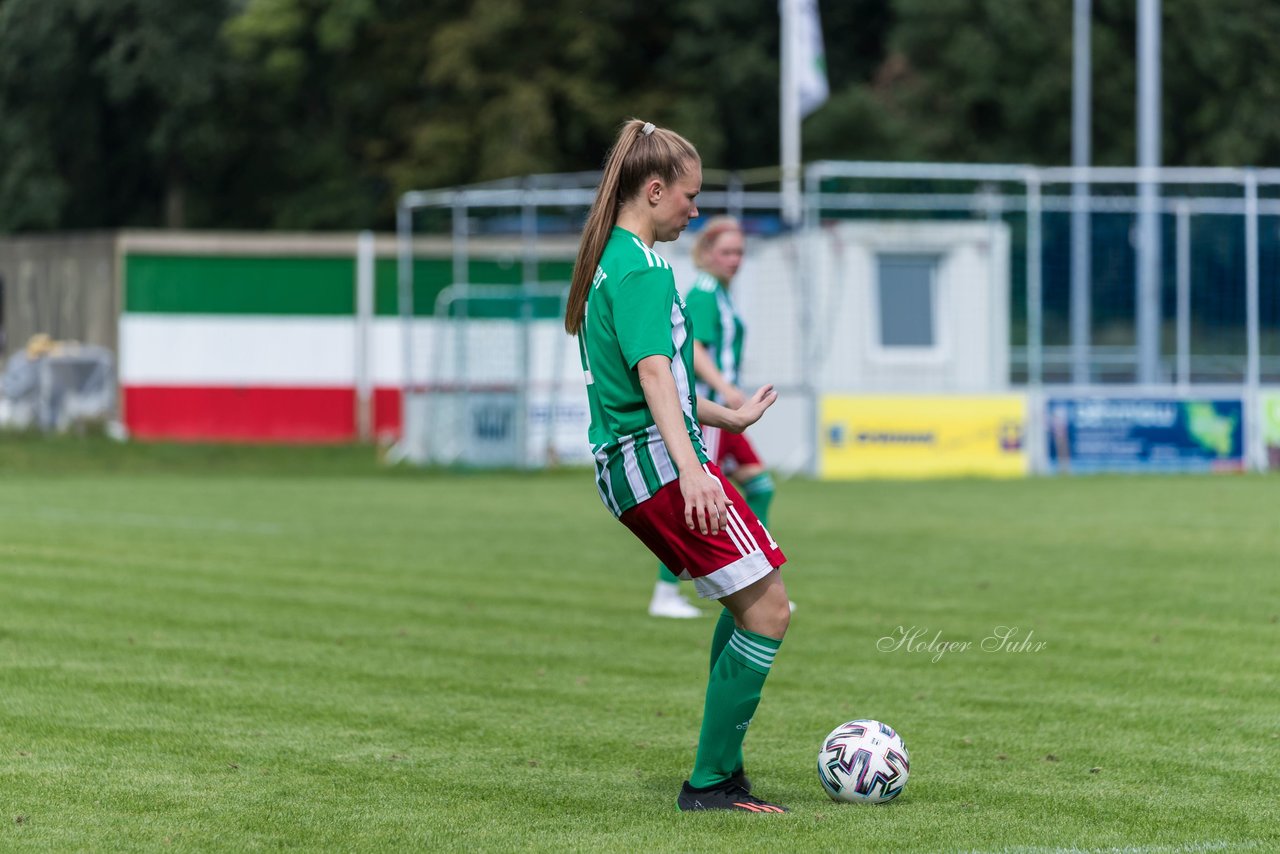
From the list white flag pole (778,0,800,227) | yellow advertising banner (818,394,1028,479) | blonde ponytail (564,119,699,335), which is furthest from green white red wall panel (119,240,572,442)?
blonde ponytail (564,119,699,335)

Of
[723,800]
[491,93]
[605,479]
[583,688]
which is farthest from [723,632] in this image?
[491,93]

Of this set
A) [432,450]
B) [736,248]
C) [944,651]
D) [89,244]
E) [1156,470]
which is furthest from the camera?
[89,244]

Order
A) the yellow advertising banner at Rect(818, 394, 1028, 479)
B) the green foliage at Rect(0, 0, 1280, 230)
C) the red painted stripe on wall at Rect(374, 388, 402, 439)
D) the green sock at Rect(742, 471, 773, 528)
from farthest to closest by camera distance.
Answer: the green foliage at Rect(0, 0, 1280, 230) → the red painted stripe on wall at Rect(374, 388, 402, 439) → the yellow advertising banner at Rect(818, 394, 1028, 479) → the green sock at Rect(742, 471, 773, 528)

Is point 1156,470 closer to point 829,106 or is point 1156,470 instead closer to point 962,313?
point 962,313

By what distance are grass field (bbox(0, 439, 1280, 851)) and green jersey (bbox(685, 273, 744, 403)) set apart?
145 cm

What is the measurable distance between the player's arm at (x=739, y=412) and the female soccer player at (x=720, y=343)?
4084 mm

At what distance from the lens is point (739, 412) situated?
5.62m

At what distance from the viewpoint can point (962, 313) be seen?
82.6 feet

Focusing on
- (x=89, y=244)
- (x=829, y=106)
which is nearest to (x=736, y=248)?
(x=89, y=244)

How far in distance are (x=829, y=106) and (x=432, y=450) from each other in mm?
22180

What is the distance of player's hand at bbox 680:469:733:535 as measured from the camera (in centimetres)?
524

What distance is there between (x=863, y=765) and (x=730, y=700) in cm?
53

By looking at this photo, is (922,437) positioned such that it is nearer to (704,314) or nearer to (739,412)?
(704,314)

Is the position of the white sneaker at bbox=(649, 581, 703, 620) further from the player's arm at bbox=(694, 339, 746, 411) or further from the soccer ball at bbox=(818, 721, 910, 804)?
the soccer ball at bbox=(818, 721, 910, 804)
